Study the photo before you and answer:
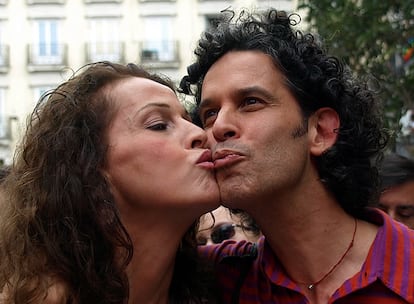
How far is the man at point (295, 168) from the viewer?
315 cm

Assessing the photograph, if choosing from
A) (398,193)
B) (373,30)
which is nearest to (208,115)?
(398,193)

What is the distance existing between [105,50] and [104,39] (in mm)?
492

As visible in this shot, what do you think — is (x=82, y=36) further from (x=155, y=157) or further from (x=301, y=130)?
(x=155, y=157)

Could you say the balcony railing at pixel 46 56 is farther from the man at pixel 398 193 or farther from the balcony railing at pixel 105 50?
the man at pixel 398 193

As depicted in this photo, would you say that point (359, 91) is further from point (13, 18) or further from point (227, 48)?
point (13, 18)

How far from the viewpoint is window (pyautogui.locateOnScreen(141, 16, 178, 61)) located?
30.9m

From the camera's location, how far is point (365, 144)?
11.8ft

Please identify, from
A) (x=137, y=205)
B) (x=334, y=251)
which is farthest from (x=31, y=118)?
(x=334, y=251)

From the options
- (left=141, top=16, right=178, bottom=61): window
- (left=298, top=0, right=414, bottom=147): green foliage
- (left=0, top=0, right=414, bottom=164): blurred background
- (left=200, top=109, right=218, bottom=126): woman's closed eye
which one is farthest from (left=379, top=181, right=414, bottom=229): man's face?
(left=141, top=16, right=178, bottom=61): window

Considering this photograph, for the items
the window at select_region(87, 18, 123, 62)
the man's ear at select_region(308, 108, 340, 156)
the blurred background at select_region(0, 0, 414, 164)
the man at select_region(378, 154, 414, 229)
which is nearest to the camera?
the man's ear at select_region(308, 108, 340, 156)

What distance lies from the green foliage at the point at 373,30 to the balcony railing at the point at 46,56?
19993mm

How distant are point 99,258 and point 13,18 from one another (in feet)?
98.7

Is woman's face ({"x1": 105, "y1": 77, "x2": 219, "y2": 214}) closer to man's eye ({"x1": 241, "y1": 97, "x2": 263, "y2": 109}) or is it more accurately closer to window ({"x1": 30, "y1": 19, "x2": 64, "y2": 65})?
man's eye ({"x1": 241, "y1": 97, "x2": 263, "y2": 109})

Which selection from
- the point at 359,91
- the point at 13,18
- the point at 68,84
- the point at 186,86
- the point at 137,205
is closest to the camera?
the point at 137,205
